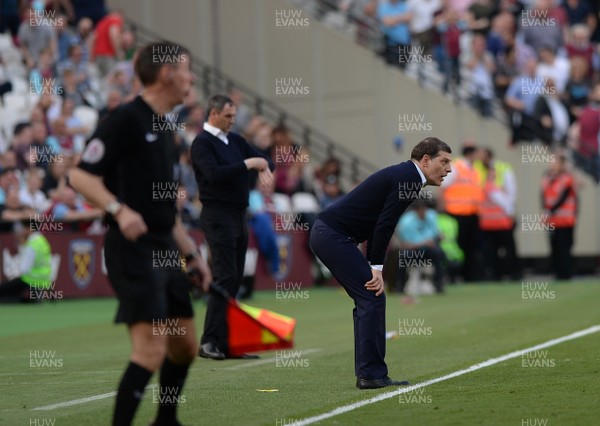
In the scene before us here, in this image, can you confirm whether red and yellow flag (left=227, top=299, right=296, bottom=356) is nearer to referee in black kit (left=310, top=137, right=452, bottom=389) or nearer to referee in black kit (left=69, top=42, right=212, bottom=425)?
referee in black kit (left=69, top=42, right=212, bottom=425)

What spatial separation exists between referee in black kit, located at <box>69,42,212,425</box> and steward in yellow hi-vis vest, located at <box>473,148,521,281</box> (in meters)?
19.3

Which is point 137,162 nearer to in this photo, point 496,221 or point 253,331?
point 253,331

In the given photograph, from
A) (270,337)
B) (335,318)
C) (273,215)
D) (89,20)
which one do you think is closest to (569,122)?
(273,215)

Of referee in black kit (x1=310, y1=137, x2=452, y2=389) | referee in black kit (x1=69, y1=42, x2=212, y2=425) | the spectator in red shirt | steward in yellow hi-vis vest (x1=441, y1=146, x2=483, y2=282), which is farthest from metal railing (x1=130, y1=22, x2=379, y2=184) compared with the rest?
referee in black kit (x1=69, y1=42, x2=212, y2=425)

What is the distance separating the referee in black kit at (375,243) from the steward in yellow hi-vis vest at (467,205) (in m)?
15.8

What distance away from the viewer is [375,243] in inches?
427

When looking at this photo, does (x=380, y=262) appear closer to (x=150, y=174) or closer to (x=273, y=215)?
(x=150, y=174)

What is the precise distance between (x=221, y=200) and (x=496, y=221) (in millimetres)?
14133

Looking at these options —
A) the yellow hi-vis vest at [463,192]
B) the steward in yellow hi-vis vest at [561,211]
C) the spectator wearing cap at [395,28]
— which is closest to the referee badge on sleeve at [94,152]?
the steward in yellow hi-vis vest at [561,211]

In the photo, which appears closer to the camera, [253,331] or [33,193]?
[253,331]

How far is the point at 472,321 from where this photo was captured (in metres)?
17.8

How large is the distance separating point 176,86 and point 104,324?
35.8ft

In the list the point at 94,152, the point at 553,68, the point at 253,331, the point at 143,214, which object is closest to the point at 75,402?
the point at 253,331

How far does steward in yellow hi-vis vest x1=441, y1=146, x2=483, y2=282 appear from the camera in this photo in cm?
2684
